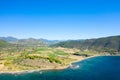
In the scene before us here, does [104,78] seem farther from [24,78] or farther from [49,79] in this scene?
[24,78]

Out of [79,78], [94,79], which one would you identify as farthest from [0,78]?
[94,79]

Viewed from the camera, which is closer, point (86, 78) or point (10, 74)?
point (86, 78)

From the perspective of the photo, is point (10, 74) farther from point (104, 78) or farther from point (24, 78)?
point (104, 78)

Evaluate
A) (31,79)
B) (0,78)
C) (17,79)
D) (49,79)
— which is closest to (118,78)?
(49,79)

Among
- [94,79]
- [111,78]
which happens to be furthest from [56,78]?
[111,78]

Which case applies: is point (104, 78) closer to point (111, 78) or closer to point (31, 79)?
point (111, 78)

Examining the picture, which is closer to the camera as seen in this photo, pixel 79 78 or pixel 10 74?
pixel 79 78

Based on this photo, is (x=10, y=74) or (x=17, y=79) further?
(x=10, y=74)
